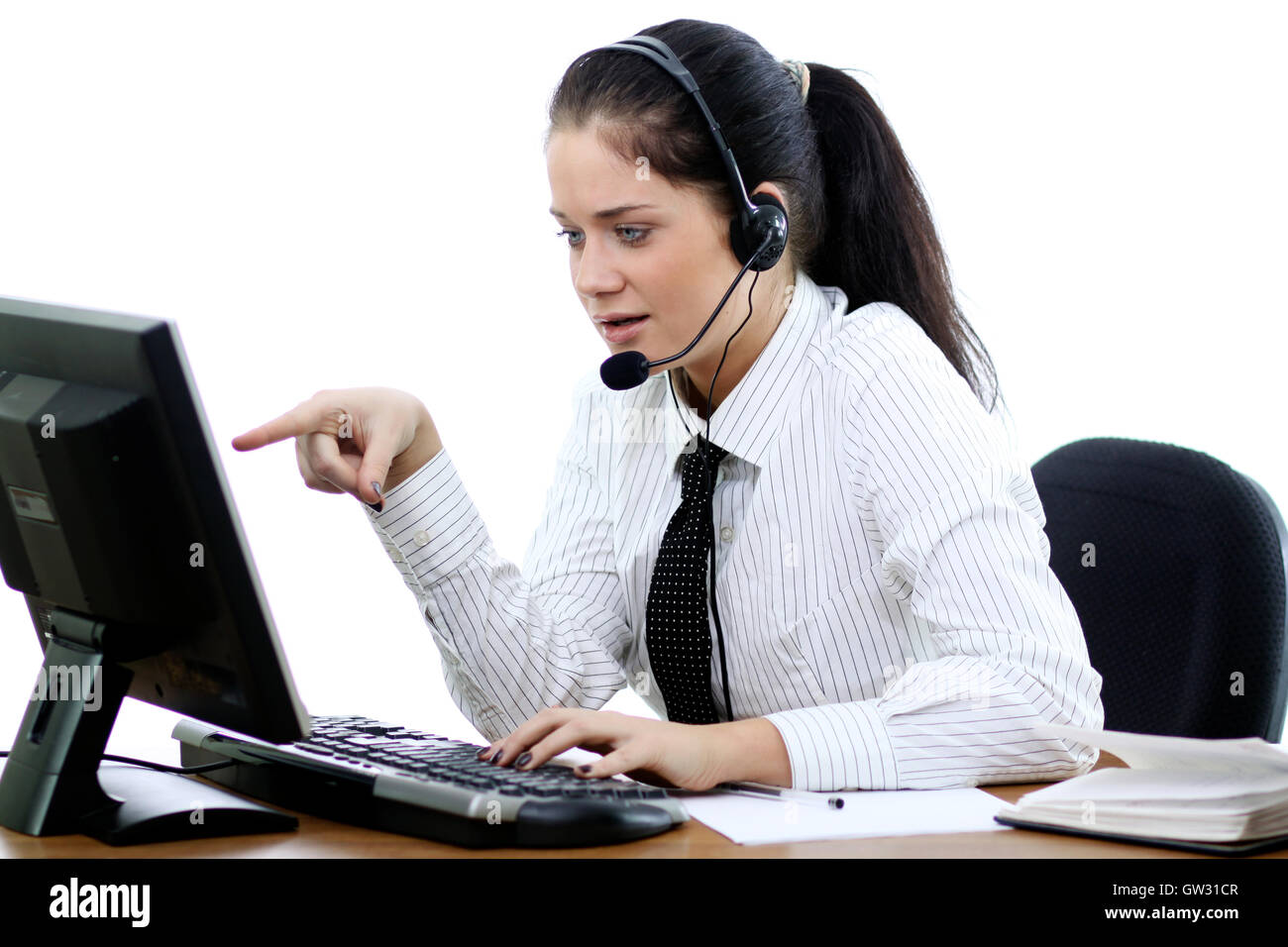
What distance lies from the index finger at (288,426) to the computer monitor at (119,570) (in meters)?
0.09

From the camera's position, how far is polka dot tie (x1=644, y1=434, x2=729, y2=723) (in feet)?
4.14

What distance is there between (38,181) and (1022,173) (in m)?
1.93

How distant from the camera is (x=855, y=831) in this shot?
80 cm

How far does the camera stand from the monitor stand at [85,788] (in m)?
0.80

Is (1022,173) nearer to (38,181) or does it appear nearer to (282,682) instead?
(38,181)

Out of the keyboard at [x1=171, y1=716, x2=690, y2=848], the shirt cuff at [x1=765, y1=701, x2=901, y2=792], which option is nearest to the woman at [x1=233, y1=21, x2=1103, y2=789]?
the shirt cuff at [x1=765, y1=701, x2=901, y2=792]

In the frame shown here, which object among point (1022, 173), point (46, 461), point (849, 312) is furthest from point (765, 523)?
point (1022, 173)

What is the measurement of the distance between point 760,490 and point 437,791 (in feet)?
1.89

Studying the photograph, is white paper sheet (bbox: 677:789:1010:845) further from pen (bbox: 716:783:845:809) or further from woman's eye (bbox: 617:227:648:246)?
woman's eye (bbox: 617:227:648:246)

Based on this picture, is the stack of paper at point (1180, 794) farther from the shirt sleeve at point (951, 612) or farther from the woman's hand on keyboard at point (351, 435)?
the woman's hand on keyboard at point (351, 435)

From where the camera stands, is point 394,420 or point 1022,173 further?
point 1022,173

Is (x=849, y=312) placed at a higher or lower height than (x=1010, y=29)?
lower

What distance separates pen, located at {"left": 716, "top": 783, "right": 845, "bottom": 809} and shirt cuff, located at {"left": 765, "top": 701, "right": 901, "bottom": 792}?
2 cm

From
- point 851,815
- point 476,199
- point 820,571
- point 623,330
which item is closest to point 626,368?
point 623,330
